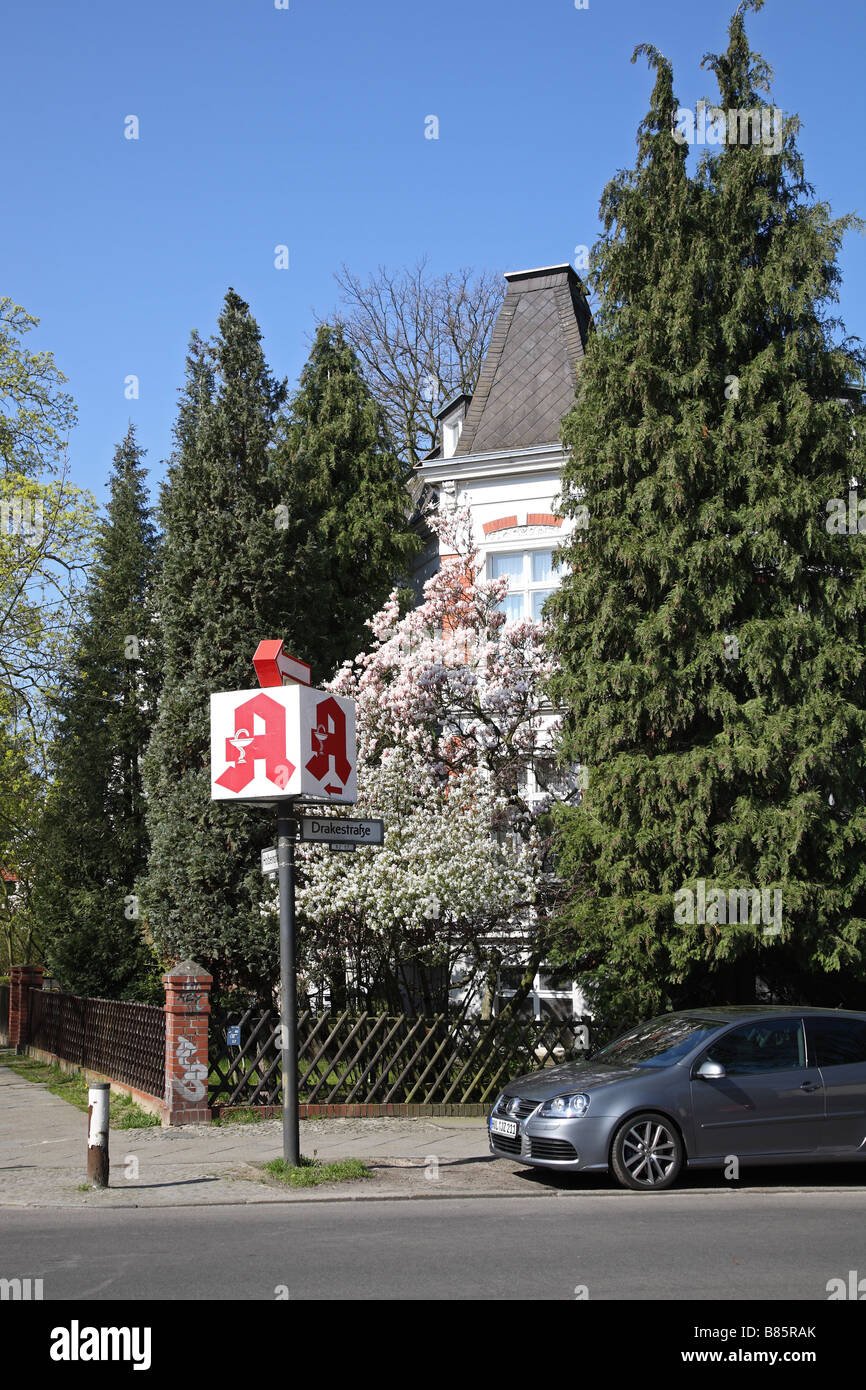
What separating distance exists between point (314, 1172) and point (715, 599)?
792cm

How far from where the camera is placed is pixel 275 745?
452 inches

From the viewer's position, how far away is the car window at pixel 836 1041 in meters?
11.3

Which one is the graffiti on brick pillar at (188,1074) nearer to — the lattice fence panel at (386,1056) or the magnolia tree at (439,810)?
the lattice fence panel at (386,1056)

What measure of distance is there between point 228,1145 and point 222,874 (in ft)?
18.0

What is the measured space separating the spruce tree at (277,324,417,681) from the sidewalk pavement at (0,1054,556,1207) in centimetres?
923

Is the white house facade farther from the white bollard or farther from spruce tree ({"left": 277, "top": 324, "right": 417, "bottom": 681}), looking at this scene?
the white bollard

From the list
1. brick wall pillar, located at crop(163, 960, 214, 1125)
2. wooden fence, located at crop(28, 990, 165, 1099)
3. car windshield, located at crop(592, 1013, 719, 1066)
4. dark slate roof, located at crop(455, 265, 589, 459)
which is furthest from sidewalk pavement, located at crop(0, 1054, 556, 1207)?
dark slate roof, located at crop(455, 265, 589, 459)

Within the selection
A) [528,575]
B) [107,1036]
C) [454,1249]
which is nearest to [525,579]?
[528,575]

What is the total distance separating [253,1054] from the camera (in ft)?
48.0

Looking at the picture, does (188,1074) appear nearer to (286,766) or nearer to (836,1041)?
(286,766)

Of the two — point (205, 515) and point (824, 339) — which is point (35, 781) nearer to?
point (205, 515)

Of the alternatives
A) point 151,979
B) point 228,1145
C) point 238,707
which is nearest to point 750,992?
point 228,1145

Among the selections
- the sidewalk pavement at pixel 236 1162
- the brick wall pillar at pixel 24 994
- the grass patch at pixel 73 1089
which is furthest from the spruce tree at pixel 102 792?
the sidewalk pavement at pixel 236 1162

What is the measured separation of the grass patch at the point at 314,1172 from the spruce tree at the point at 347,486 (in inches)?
435
